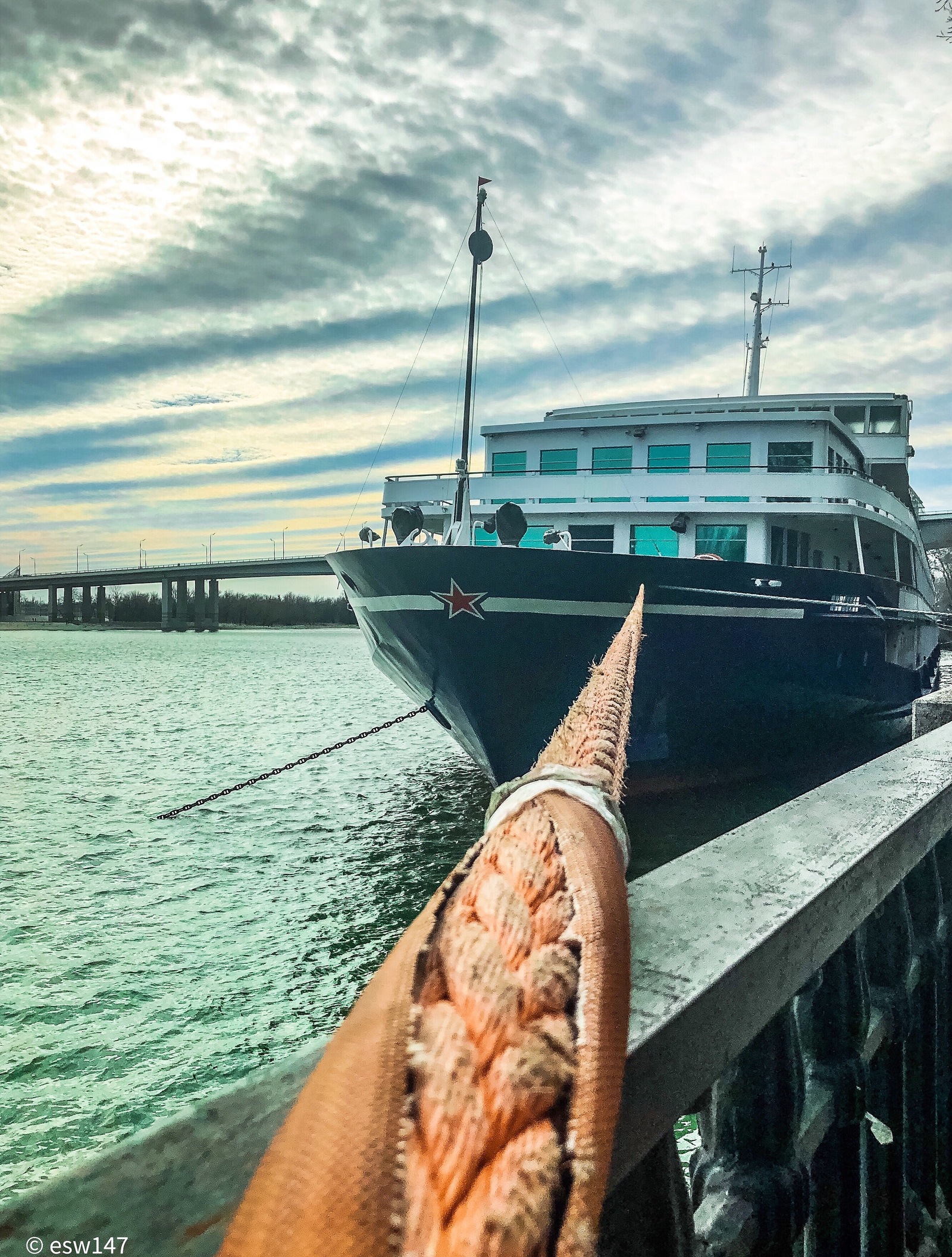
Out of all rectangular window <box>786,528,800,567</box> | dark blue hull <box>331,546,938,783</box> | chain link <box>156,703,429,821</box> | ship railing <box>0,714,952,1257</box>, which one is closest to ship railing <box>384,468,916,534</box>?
rectangular window <box>786,528,800,567</box>

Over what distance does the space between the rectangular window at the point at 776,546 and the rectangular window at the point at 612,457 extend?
2.38 metres

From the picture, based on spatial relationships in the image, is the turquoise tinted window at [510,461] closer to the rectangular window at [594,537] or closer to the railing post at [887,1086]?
the rectangular window at [594,537]

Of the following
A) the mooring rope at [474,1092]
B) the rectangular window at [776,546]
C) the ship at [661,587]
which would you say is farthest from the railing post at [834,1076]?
the rectangular window at [776,546]

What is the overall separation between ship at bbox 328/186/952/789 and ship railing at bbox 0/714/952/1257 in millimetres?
5838

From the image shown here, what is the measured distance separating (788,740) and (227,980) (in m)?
7.22

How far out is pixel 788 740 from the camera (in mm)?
10977

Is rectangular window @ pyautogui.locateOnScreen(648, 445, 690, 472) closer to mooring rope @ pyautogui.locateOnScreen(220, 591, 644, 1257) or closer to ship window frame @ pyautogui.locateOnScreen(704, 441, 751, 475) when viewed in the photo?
Result: ship window frame @ pyautogui.locateOnScreen(704, 441, 751, 475)

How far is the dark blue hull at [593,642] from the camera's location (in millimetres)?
8898

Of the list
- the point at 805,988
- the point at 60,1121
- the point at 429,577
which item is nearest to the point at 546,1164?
the point at 805,988

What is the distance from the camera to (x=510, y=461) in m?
14.6

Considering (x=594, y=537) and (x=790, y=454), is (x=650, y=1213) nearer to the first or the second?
(x=594, y=537)

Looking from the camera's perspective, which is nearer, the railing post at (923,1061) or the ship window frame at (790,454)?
the railing post at (923,1061)

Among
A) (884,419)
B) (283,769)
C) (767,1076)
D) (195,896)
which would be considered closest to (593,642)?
(283,769)

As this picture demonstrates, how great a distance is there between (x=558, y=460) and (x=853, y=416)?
9.96m
